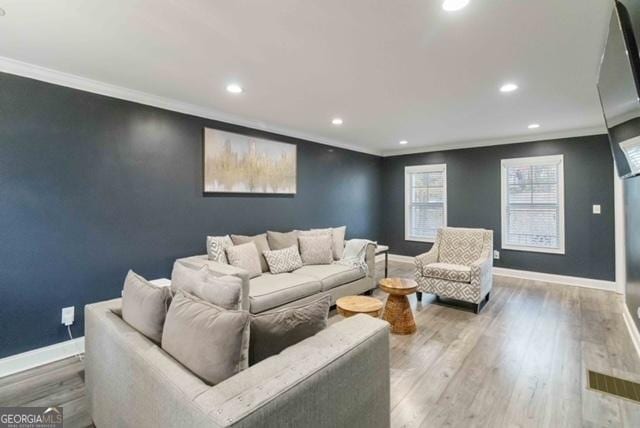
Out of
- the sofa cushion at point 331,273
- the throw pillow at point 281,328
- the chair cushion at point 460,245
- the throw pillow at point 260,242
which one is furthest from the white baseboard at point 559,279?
the throw pillow at point 281,328

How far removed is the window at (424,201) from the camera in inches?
242

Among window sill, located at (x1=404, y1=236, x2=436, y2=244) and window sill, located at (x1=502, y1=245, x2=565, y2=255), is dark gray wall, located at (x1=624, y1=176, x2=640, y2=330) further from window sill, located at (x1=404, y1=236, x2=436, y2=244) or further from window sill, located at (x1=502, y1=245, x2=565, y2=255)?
window sill, located at (x1=404, y1=236, x2=436, y2=244)

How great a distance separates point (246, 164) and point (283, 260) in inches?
55.0

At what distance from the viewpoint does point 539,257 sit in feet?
16.8

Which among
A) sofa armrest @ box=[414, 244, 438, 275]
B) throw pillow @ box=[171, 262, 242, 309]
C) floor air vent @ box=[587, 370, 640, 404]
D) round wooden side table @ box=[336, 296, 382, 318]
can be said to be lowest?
floor air vent @ box=[587, 370, 640, 404]

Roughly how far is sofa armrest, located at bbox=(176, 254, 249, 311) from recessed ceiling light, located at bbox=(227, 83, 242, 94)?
174 centimetres

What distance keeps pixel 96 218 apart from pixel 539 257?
6.32 m

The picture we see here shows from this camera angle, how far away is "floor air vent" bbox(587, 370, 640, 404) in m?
2.12

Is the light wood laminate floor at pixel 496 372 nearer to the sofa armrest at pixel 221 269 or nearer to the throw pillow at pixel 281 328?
the throw pillow at pixel 281 328

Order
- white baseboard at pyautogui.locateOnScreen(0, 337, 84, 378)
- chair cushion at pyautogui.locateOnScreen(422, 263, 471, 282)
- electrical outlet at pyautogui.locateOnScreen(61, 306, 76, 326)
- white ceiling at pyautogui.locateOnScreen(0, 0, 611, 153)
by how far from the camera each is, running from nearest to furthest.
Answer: white ceiling at pyautogui.locateOnScreen(0, 0, 611, 153)
white baseboard at pyautogui.locateOnScreen(0, 337, 84, 378)
electrical outlet at pyautogui.locateOnScreen(61, 306, 76, 326)
chair cushion at pyautogui.locateOnScreen(422, 263, 471, 282)

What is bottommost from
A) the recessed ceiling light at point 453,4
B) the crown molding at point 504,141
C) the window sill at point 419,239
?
the window sill at point 419,239

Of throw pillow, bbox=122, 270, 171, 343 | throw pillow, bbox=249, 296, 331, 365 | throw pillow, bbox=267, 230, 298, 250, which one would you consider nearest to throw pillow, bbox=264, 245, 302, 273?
throw pillow, bbox=267, 230, 298, 250

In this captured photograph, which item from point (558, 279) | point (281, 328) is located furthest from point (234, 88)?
point (558, 279)

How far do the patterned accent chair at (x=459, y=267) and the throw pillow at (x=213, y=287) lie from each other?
9.93 feet
